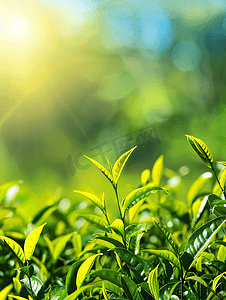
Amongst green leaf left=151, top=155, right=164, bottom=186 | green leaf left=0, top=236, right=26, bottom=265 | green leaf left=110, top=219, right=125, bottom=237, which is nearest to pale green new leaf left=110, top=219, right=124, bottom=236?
green leaf left=110, top=219, right=125, bottom=237

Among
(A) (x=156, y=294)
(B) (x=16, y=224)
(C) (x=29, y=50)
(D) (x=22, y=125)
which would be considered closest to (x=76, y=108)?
(D) (x=22, y=125)

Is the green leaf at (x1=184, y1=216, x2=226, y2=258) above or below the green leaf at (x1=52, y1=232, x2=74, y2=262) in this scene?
above

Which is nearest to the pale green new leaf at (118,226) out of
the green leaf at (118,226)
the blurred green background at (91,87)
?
the green leaf at (118,226)

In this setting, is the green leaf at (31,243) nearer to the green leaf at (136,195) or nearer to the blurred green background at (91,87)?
the green leaf at (136,195)

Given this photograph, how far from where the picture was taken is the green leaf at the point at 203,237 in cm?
28

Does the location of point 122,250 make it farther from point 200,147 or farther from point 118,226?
point 200,147

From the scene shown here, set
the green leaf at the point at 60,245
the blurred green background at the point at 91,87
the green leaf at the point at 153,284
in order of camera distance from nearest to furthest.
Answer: the green leaf at the point at 153,284, the green leaf at the point at 60,245, the blurred green background at the point at 91,87

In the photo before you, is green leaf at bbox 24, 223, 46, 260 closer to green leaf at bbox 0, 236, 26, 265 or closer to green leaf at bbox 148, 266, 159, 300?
green leaf at bbox 0, 236, 26, 265

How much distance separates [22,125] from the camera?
3703 mm

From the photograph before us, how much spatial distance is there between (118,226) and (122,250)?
0.14ft

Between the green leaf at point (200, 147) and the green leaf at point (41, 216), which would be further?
the green leaf at point (41, 216)

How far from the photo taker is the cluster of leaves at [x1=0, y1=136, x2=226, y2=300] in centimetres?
28

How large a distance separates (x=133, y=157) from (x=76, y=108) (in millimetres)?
1160

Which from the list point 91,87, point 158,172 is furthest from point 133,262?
point 91,87
